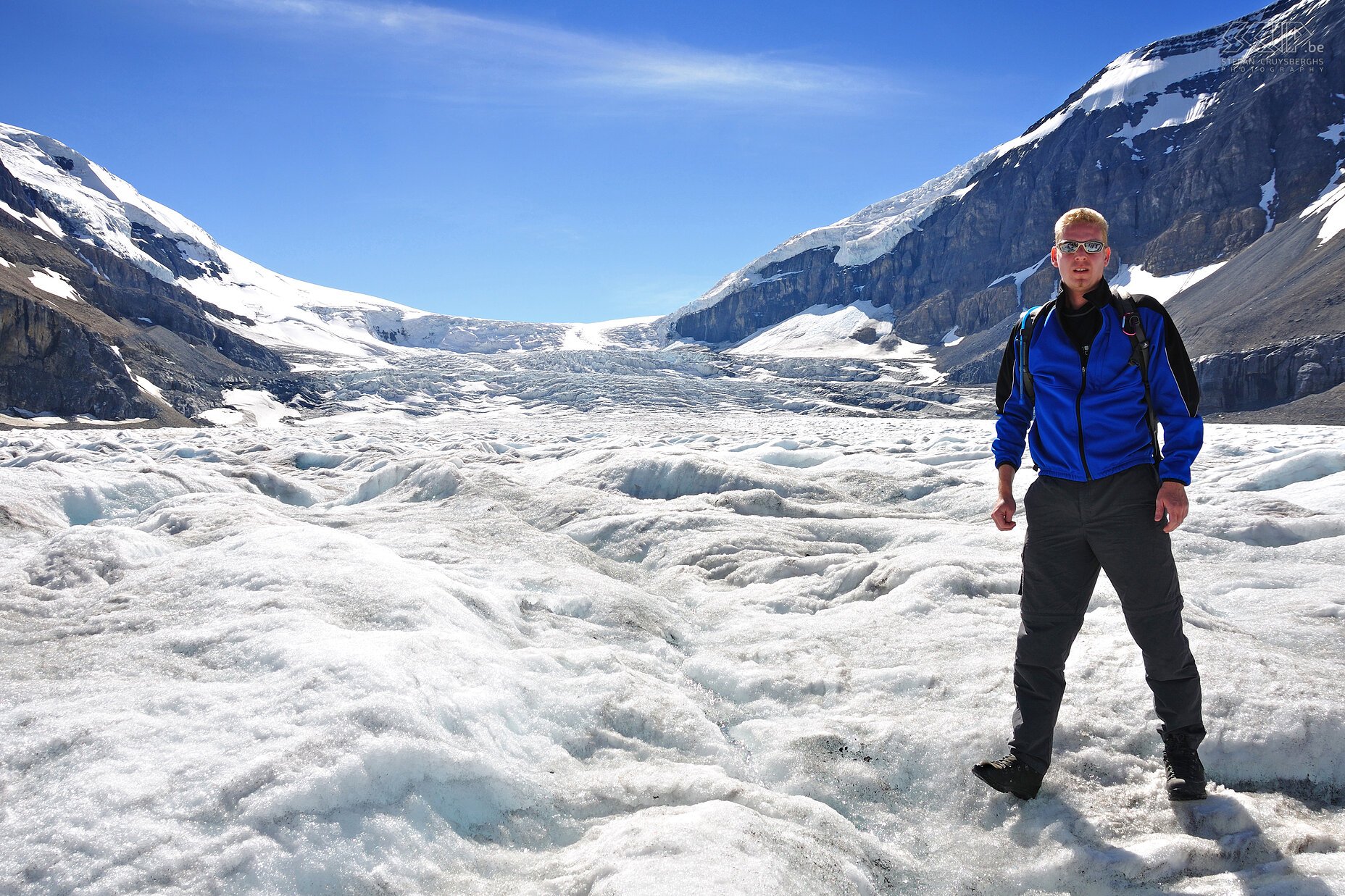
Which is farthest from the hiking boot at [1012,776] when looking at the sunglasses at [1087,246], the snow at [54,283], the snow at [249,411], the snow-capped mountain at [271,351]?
the snow at [54,283]

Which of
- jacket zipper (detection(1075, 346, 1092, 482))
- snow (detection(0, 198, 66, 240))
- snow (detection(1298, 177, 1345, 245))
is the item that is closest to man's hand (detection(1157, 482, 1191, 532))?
jacket zipper (detection(1075, 346, 1092, 482))

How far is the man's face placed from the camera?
2.86m

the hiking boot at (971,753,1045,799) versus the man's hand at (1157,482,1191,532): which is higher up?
the man's hand at (1157,482,1191,532)

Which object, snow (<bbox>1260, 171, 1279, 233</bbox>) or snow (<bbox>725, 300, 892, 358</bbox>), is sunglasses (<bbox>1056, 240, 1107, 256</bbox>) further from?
snow (<bbox>725, 300, 892, 358</bbox>)

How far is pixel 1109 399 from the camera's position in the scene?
2.78 metres

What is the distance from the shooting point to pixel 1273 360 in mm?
45750

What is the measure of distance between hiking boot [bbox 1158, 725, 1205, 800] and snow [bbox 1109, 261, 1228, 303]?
81.8 m

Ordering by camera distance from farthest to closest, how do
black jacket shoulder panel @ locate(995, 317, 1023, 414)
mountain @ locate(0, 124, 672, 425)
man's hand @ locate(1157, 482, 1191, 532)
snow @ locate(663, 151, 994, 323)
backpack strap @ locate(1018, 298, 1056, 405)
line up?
snow @ locate(663, 151, 994, 323) < mountain @ locate(0, 124, 672, 425) < black jacket shoulder panel @ locate(995, 317, 1023, 414) < backpack strap @ locate(1018, 298, 1056, 405) < man's hand @ locate(1157, 482, 1191, 532)

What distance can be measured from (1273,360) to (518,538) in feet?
182

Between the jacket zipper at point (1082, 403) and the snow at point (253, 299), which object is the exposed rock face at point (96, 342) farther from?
the jacket zipper at point (1082, 403)

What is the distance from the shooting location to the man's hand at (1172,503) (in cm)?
258

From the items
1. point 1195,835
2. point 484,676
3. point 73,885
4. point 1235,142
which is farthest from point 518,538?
point 1235,142

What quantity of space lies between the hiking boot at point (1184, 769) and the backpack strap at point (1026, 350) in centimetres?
137

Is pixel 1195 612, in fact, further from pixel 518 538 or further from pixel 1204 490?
pixel 518 538
